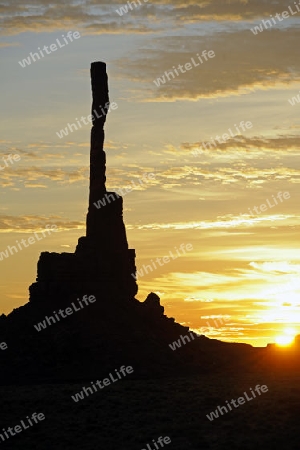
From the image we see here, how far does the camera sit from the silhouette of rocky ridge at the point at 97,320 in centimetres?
8775

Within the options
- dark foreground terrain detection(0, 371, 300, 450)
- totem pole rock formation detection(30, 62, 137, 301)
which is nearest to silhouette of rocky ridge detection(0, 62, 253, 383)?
totem pole rock formation detection(30, 62, 137, 301)

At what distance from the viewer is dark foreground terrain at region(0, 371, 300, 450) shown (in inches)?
2625

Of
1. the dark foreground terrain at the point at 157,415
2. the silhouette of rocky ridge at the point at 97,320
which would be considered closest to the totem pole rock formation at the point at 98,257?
the silhouette of rocky ridge at the point at 97,320

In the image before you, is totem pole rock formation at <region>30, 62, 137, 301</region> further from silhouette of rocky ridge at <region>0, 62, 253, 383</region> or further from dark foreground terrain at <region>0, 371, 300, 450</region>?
dark foreground terrain at <region>0, 371, 300, 450</region>

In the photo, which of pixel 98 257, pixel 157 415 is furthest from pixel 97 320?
pixel 157 415

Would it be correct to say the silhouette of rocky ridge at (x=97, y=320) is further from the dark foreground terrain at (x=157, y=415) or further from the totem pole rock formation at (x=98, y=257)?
the dark foreground terrain at (x=157, y=415)

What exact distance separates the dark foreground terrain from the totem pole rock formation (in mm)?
12851

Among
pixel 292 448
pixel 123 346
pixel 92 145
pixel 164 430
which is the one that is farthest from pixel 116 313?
pixel 292 448

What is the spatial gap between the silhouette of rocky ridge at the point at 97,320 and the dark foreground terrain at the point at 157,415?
13.3 feet

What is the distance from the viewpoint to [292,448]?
64500mm

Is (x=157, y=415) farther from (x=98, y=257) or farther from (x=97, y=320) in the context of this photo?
(x=98, y=257)

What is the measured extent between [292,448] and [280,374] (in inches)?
990

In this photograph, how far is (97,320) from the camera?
90562mm

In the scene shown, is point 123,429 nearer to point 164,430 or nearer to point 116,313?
point 164,430
